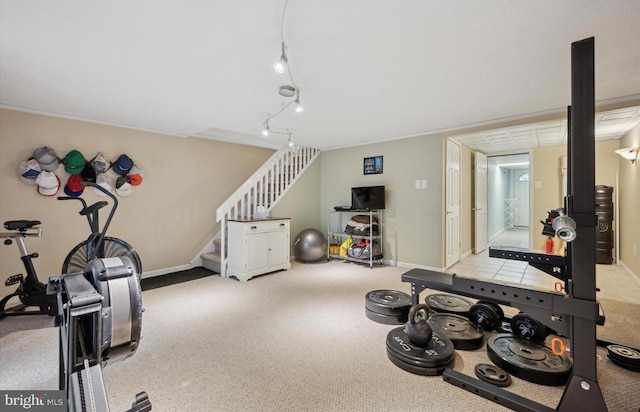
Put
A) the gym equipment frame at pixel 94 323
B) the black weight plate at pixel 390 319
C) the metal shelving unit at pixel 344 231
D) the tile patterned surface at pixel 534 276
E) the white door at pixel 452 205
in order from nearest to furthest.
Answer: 1. the gym equipment frame at pixel 94 323
2. the black weight plate at pixel 390 319
3. the tile patterned surface at pixel 534 276
4. the white door at pixel 452 205
5. the metal shelving unit at pixel 344 231

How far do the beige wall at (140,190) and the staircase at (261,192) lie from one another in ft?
1.64

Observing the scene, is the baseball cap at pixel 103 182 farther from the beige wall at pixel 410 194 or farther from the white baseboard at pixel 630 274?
the white baseboard at pixel 630 274

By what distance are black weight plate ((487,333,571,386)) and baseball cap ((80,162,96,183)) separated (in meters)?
4.67

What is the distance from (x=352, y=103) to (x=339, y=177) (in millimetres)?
2599

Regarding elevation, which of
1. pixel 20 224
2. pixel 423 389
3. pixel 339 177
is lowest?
pixel 423 389

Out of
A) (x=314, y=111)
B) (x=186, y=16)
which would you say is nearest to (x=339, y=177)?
(x=314, y=111)

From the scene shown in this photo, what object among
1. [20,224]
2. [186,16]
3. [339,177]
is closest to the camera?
[186,16]

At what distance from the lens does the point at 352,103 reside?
126 inches

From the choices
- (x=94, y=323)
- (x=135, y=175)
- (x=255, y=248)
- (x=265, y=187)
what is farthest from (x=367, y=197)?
(x=94, y=323)

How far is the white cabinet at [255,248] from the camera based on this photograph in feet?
13.3

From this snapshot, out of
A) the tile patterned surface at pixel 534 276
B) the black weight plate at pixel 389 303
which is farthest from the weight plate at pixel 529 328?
the tile patterned surface at pixel 534 276

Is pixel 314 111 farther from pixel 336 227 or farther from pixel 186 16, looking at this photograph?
pixel 336 227

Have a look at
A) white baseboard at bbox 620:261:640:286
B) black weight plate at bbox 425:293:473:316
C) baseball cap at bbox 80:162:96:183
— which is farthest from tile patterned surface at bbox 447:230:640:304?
baseball cap at bbox 80:162:96:183

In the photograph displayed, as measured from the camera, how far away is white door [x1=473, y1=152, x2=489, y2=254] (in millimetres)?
5961
